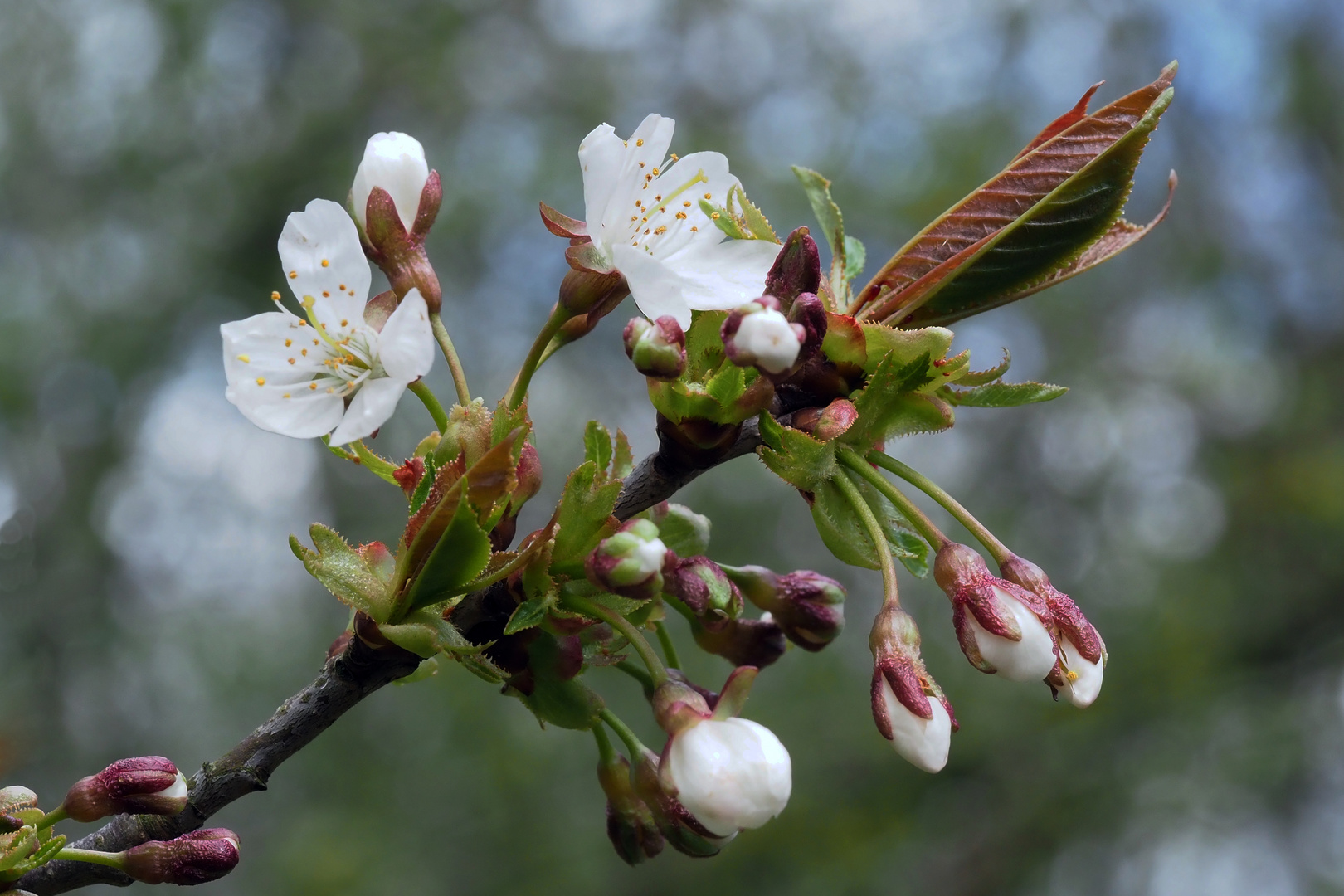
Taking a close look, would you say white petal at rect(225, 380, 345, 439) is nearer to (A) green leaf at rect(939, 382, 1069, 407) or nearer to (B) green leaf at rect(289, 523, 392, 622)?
(B) green leaf at rect(289, 523, 392, 622)

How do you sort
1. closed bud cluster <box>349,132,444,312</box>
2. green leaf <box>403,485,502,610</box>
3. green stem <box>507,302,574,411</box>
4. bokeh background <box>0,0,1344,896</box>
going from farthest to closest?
bokeh background <box>0,0,1344,896</box>, closed bud cluster <box>349,132,444,312</box>, green stem <box>507,302,574,411</box>, green leaf <box>403,485,502,610</box>

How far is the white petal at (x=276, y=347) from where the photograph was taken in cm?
85

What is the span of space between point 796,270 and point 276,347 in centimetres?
47

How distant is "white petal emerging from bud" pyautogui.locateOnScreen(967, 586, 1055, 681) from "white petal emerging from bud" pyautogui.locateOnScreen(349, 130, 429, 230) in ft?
2.02

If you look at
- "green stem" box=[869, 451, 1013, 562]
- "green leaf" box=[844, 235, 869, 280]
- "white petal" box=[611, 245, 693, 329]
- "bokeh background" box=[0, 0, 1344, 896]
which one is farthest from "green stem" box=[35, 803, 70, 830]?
"bokeh background" box=[0, 0, 1344, 896]

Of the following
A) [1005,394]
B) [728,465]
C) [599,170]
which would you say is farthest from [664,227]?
[728,465]

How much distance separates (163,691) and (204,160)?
10.3ft

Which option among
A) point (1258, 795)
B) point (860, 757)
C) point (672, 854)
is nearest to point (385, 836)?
point (672, 854)

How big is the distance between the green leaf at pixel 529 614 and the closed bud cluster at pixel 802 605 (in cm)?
Result: 26

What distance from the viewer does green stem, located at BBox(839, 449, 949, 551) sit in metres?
0.77

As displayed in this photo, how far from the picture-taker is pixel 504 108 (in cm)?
621

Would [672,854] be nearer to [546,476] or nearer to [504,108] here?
[546,476]

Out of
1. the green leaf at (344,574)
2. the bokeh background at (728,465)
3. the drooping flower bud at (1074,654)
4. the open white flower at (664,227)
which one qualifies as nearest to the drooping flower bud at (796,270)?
the open white flower at (664,227)

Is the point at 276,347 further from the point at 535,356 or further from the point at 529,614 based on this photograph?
the point at 529,614
